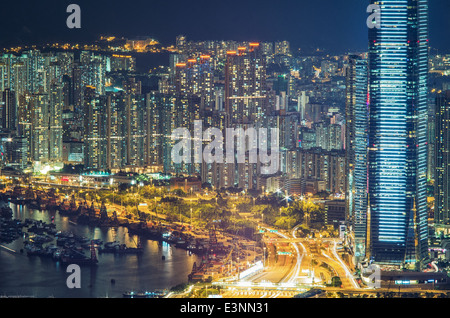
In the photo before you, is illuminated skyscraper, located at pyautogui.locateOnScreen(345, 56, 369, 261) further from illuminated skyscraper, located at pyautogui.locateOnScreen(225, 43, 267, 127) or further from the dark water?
illuminated skyscraper, located at pyautogui.locateOnScreen(225, 43, 267, 127)
